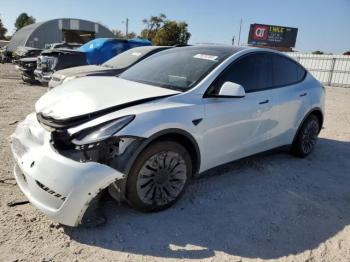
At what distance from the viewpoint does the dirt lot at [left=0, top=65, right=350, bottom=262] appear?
9.31ft

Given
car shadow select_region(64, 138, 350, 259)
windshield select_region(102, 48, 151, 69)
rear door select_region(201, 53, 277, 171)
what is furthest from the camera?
windshield select_region(102, 48, 151, 69)

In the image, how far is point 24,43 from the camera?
A: 135ft

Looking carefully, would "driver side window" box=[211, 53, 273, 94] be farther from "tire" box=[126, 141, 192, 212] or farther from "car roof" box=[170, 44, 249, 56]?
"tire" box=[126, 141, 192, 212]

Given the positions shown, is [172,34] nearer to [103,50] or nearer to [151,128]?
[103,50]

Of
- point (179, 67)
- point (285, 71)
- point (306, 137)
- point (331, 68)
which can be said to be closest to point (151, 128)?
point (179, 67)

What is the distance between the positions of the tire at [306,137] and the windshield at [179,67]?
6.59 feet

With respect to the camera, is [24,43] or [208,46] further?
[24,43]

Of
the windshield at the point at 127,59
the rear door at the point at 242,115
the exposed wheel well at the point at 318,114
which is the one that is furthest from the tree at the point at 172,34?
the rear door at the point at 242,115

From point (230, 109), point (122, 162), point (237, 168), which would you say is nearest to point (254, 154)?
point (237, 168)

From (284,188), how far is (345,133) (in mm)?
4235

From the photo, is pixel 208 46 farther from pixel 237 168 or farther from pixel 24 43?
pixel 24 43

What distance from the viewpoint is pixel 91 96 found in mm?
3264

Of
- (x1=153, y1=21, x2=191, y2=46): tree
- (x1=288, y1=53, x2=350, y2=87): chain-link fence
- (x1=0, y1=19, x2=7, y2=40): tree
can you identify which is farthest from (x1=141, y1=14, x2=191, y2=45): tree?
(x1=0, y1=19, x2=7, y2=40): tree

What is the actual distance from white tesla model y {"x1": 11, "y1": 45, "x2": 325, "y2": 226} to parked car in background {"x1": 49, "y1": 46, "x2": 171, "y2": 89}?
350 cm
